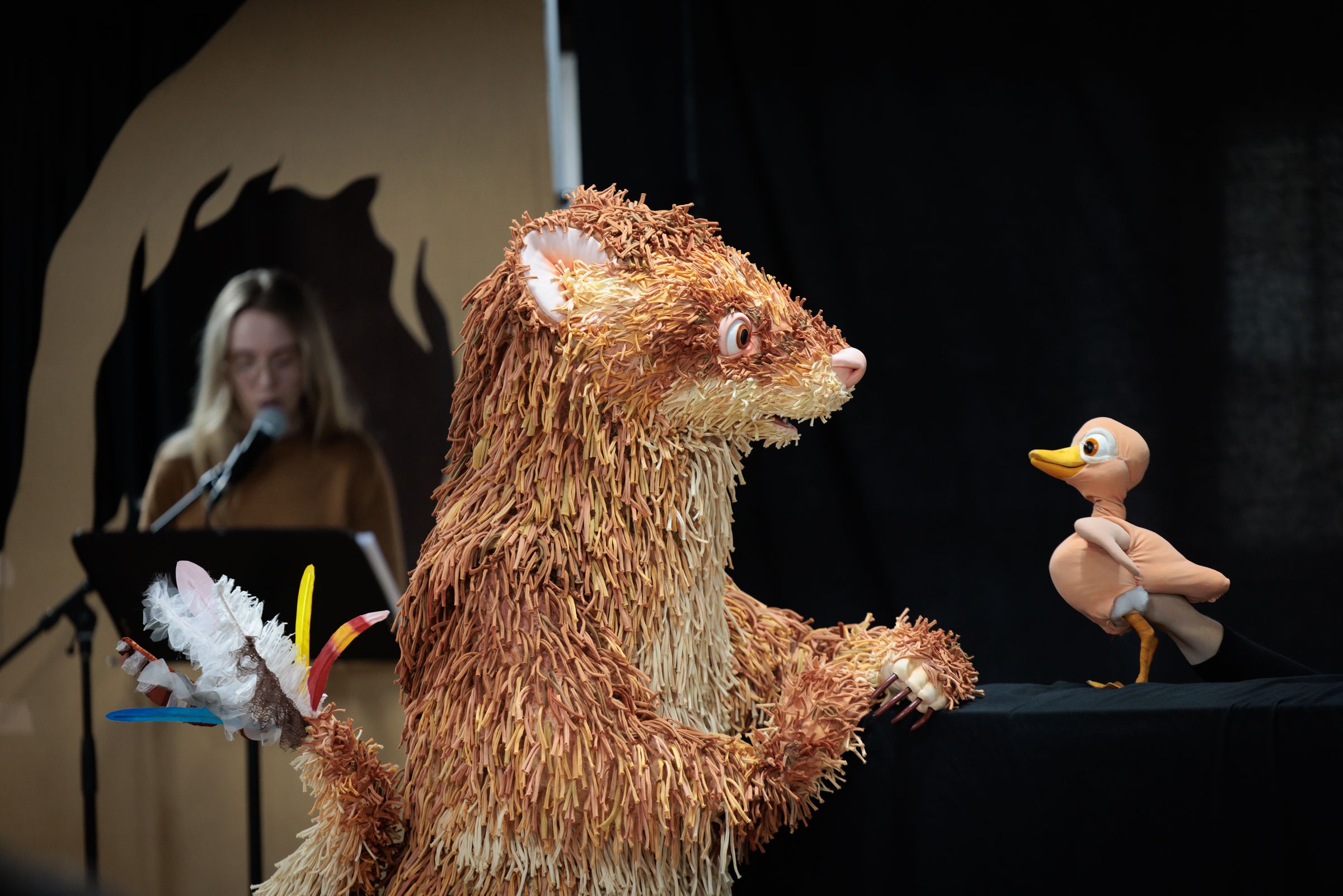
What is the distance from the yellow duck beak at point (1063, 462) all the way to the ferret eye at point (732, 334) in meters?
0.27

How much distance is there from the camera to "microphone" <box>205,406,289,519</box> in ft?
7.01

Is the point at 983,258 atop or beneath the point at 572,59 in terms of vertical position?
beneath

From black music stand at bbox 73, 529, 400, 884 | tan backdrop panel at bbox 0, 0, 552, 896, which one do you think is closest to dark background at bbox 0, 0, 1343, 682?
tan backdrop panel at bbox 0, 0, 552, 896

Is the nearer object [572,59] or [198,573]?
[198,573]

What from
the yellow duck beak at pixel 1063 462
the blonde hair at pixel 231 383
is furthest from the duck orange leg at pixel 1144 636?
the blonde hair at pixel 231 383

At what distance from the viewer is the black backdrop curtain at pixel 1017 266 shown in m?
1.49

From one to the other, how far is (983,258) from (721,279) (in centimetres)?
85

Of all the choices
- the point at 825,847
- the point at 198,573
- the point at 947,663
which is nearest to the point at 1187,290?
the point at 947,663

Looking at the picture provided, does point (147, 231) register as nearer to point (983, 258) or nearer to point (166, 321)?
point (166, 321)

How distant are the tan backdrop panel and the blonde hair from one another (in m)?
0.08

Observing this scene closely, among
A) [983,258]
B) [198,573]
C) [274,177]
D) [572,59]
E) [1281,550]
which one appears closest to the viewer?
[198,573]

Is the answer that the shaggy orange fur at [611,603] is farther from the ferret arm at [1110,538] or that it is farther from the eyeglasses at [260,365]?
the eyeglasses at [260,365]

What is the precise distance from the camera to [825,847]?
0.92 m

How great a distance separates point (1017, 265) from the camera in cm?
160
